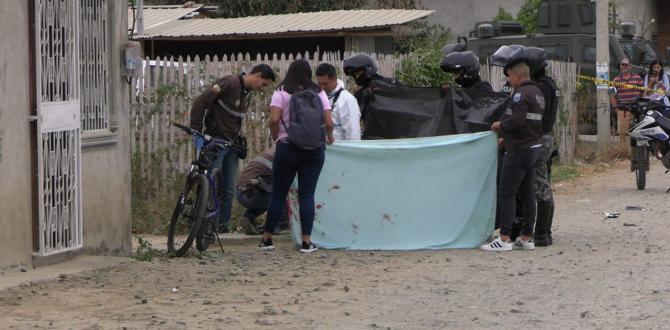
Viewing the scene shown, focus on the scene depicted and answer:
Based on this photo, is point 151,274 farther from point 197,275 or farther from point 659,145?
point 659,145

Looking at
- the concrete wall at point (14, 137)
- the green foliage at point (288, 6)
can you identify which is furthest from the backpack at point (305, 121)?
the green foliage at point (288, 6)

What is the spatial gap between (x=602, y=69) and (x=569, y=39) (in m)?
3.43

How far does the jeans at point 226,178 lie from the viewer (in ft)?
38.7

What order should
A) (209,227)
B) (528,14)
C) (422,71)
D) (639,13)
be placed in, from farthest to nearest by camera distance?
1. (639,13)
2. (528,14)
3. (422,71)
4. (209,227)

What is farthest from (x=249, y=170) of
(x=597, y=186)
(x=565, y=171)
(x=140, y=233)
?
(x=565, y=171)

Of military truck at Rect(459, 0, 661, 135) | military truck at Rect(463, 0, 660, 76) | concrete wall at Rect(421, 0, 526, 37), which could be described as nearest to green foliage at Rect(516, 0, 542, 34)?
concrete wall at Rect(421, 0, 526, 37)

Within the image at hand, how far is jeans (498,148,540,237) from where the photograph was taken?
11312mm

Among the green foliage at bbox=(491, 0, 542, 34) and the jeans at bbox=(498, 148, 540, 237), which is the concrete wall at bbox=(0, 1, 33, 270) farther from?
the green foliage at bbox=(491, 0, 542, 34)

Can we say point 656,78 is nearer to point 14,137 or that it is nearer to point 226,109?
point 226,109

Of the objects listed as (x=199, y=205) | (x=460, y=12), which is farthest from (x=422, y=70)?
(x=460, y=12)

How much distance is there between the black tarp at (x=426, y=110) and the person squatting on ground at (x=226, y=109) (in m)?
1.30

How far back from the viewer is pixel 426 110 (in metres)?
12.5

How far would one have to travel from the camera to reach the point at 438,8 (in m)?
33.8

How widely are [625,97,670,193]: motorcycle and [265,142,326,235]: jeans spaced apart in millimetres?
7114
